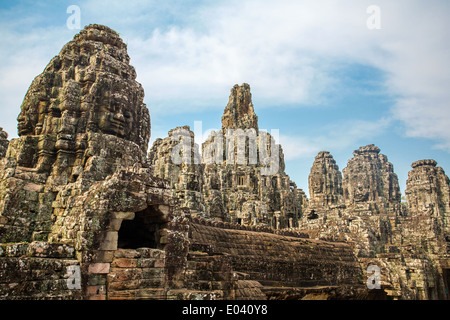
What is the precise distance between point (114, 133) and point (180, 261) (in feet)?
19.8

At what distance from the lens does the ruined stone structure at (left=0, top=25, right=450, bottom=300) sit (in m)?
9.16

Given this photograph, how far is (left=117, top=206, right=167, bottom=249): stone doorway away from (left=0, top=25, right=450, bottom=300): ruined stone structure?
0.13 feet

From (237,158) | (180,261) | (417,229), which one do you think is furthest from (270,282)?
(237,158)

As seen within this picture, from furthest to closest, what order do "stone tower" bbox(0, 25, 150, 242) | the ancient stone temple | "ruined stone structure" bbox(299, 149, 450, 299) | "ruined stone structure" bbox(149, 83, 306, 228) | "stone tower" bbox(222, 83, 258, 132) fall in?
"stone tower" bbox(222, 83, 258, 132) < "ruined stone structure" bbox(149, 83, 306, 228) < "ruined stone structure" bbox(299, 149, 450, 299) < "stone tower" bbox(0, 25, 150, 242) < the ancient stone temple

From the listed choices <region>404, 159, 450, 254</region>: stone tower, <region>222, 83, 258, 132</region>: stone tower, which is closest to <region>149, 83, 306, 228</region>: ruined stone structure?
<region>222, 83, 258, 132</region>: stone tower

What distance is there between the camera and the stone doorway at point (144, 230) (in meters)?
10.5

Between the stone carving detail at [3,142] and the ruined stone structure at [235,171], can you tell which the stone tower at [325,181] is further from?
the stone carving detail at [3,142]

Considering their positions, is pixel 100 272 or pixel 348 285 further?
pixel 348 285

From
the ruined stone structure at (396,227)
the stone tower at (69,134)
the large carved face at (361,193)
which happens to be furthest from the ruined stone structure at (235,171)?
the large carved face at (361,193)

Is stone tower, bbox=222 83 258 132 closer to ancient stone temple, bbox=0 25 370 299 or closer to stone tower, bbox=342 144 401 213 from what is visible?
stone tower, bbox=342 144 401 213

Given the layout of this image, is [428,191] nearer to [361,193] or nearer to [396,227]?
[361,193]
